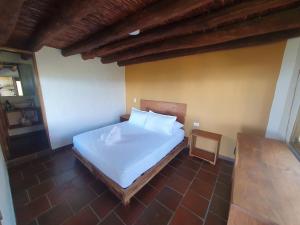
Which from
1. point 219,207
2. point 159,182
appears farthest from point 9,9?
point 219,207

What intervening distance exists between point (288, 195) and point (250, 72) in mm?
1819

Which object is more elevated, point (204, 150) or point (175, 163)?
point (204, 150)

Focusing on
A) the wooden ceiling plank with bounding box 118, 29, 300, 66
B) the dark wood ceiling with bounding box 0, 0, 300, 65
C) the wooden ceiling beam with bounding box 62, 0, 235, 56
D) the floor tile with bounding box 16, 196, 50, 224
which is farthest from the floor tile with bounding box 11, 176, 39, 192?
the wooden ceiling plank with bounding box 118, 29, 300, 66

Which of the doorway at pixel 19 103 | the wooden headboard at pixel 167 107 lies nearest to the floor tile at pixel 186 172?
the wooden headboard at pixel 167 107

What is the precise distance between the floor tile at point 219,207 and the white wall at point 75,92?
3.11 meters

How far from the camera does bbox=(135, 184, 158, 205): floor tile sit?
166 cm

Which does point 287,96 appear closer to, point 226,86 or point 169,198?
point 226,86

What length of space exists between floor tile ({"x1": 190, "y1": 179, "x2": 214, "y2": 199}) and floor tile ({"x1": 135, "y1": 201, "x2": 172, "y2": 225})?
569mm

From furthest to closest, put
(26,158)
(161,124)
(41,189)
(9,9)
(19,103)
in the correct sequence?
(19,103) < (161,124) < (26,158) < (41,189) < (9,9)

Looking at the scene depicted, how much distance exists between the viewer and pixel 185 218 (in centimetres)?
145

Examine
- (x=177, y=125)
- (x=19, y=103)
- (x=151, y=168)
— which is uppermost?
(x=19, y=103)

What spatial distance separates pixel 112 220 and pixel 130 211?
0.70 ft

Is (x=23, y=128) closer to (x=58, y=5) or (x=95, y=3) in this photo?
(x=58, y=5)

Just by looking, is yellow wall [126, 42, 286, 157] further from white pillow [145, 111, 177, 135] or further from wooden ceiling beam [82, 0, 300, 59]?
wooden ceiling beam [82, 0, 300, 59]
